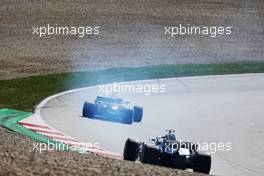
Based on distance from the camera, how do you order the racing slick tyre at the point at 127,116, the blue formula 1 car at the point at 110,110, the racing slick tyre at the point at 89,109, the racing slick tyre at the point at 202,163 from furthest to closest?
the racing slick tyre at the point at 89,109 < the racing slick tyre at the point at 127,116 < the blue formula 1 car at the point at 110,110 < the racing slick tyre at the point at 202,163

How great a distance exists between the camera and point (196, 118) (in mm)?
21266

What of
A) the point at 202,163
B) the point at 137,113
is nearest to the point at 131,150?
the point at 202,163

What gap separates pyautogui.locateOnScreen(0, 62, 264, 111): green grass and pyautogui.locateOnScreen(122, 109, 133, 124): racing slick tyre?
3.41m

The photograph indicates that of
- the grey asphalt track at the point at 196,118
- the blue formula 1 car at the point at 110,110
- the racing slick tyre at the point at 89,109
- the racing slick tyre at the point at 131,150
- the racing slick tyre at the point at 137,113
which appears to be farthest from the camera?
the racing slick tyre at the point at 137,113

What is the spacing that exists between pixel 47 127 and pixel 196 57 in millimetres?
17461

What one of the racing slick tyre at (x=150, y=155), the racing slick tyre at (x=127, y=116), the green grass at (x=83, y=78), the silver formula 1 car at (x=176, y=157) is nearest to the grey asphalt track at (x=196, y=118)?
the racing slick tyre at (x=127, y=116)

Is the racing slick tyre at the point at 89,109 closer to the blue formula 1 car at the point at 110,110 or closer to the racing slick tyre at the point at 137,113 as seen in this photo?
the blue formula 1 car at the point at 110,110

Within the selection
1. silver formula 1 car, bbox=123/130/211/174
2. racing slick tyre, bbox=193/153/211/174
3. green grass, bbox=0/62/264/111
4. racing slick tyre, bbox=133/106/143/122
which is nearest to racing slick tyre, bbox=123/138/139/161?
silver formula 1 car, bbox=123/130/211/174

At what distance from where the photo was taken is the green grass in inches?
888

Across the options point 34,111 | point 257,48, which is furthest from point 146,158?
point 257,48

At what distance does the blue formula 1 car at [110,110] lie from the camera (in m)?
19.1

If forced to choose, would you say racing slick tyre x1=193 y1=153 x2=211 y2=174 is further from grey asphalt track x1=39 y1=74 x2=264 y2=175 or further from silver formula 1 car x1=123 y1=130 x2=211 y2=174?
grey asphalt track x1=39 y1=74 x2=264 y2=175

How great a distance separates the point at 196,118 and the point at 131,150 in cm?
684

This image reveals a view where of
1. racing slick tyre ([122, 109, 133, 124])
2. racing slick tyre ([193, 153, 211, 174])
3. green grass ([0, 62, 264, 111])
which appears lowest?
racing slick tyre ([193, 153, 211, 174])
